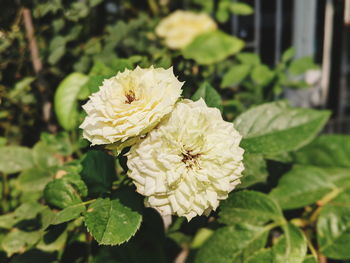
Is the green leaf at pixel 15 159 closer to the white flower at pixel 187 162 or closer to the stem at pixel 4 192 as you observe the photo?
the stem at pixel 4 192

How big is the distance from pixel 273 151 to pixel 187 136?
0.29 meters

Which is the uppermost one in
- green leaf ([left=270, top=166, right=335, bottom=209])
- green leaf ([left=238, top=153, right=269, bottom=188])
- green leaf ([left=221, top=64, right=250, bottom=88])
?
green leaf ([left=221, top=64, right=250, bottom=88])

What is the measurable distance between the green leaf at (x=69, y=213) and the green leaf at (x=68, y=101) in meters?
0.40

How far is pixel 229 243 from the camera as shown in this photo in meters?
0.83

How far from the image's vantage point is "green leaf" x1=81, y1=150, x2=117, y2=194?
69 centimetres

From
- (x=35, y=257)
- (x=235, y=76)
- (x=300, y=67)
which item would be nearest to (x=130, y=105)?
(x=35, y=257)

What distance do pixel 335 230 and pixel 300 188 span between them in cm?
15

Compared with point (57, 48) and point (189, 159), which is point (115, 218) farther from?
point (57, 48)

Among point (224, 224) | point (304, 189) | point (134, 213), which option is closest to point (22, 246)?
point (134, 213)

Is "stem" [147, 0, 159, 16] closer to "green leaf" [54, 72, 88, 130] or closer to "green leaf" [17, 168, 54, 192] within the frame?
"green leaf" [54, 72, 88, 130]

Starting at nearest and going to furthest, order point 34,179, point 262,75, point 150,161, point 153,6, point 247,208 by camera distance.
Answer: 1. point 150,161
2. point 247,208
3. point 34,179
4. point 262,75
5. point 153,6

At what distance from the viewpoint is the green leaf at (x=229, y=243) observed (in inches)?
32.5

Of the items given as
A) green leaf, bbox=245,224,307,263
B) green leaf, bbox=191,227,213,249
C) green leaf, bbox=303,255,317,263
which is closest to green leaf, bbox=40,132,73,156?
green leaf, bbox=191,227,213,249

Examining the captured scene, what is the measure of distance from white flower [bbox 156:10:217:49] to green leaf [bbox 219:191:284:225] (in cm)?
109
